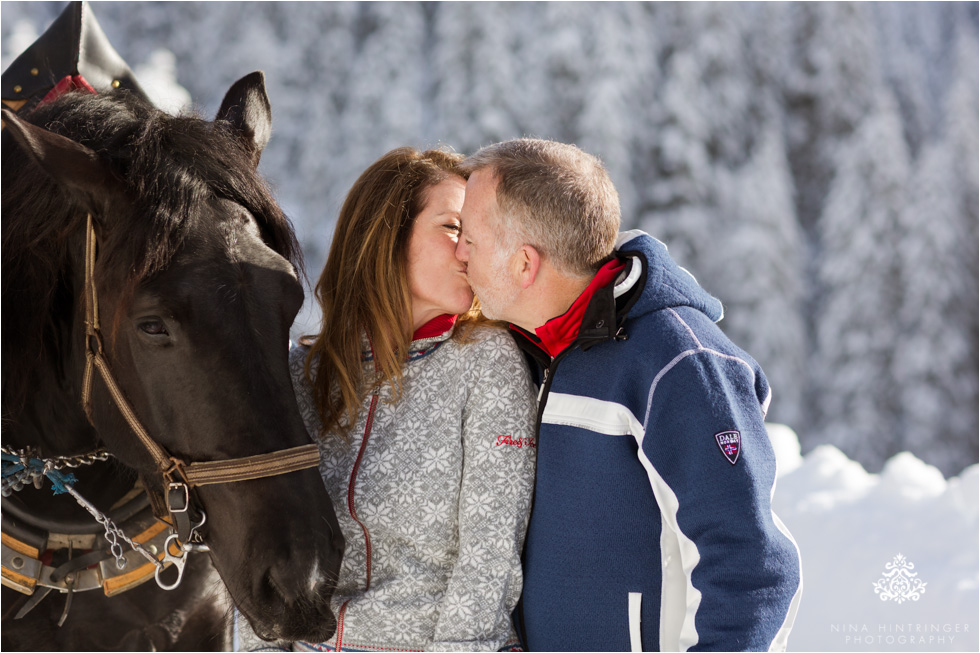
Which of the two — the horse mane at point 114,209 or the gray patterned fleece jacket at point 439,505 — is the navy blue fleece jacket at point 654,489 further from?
the horse mane at point 114,209

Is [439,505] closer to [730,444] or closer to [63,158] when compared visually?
[730,444]

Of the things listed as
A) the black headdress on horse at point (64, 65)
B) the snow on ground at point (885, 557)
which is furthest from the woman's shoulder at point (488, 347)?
the snow on ground at point (885, 557)

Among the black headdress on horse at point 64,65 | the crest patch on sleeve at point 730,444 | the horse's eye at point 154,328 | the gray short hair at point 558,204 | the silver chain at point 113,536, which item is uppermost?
the black headdress on horse at point 64,65

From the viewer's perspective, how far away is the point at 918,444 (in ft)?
32.1

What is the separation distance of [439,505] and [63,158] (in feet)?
3.60

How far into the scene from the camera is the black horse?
4.91ft

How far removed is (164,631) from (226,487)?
3.11 ft

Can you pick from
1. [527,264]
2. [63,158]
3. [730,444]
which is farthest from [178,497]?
[730,444]

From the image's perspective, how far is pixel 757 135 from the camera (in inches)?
438

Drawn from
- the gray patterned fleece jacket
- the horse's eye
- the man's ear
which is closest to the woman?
the gray patterned fleece jacket

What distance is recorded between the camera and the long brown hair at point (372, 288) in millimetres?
1830

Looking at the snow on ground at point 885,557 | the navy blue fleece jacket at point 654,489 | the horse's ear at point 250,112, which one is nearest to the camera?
the navy blue fleece jacket at point 654,489

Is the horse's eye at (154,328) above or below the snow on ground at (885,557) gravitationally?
above

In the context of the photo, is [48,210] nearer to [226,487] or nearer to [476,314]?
[226,487]
